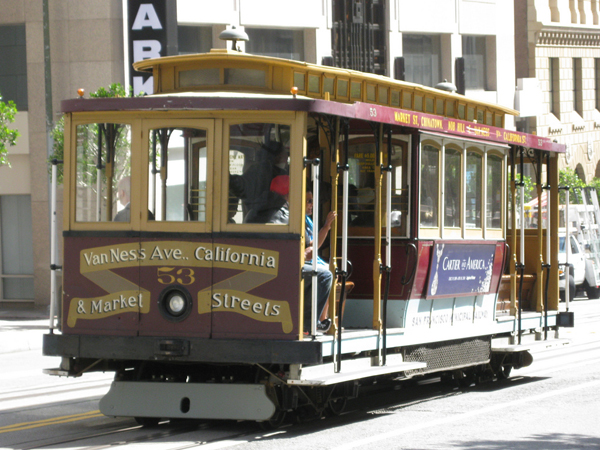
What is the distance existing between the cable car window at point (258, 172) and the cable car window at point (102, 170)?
92 centimetres

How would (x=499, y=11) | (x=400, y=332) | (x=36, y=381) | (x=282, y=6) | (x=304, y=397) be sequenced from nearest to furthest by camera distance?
(x=304, y=397), (x=400, y=332), (x=36, y=381), (x=282, y=6), (x=499, y=11)

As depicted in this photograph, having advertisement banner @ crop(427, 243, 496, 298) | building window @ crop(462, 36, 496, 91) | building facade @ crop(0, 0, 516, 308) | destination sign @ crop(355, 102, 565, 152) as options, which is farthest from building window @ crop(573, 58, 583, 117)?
advertisement banner @ crop(427, 243, 496, 298)

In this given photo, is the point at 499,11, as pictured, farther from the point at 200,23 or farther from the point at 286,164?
the point at 286,164

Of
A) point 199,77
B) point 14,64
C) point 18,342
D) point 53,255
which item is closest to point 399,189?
point 199,77

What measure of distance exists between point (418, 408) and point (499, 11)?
2377 cm

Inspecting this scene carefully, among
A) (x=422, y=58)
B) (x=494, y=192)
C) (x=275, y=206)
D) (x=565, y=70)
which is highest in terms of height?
(x=565, y=70)

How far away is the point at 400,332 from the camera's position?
9.52 metres

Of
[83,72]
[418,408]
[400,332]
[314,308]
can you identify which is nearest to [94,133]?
[314,308]

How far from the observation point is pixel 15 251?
24.0 m

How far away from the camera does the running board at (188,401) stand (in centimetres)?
805

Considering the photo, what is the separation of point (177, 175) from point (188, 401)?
6.12 feet

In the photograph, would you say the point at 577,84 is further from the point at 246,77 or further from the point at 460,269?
the point at 246,77

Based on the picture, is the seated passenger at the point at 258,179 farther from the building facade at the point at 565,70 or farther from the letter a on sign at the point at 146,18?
the building facade at the point at 565,70

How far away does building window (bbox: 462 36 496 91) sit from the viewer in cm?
3120
